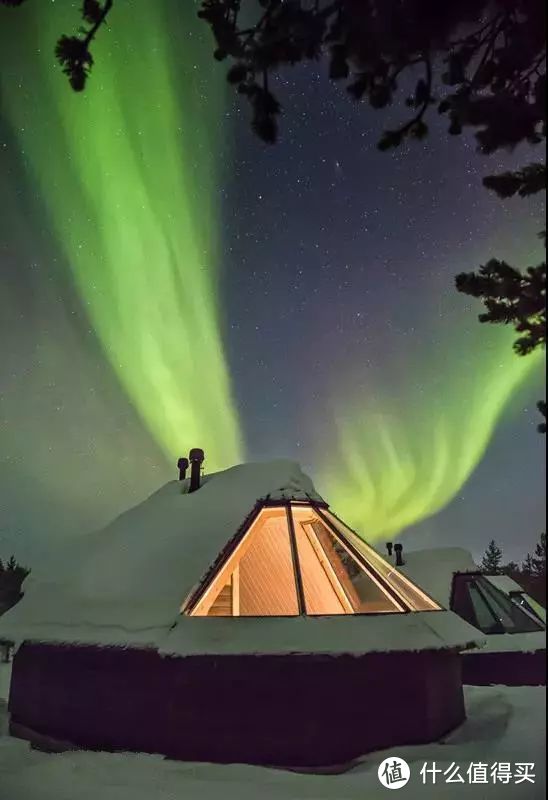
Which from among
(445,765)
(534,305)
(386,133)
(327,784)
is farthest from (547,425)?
(327,784)

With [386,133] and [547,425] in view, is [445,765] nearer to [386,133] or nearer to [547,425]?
[547,425]

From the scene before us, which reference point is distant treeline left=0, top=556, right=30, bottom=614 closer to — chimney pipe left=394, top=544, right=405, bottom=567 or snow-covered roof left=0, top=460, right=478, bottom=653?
chimney pipe left=394, top=544, right=405, bottom=567

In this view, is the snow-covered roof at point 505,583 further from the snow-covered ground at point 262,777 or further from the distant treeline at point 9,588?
the distant treeline at point 9,588

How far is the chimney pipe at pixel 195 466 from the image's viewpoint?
9195mm

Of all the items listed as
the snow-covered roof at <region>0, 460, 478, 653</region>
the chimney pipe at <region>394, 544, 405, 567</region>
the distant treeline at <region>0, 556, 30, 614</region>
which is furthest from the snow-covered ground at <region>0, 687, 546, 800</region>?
the distant treeline at <region>0, 556, 30, 614</region>

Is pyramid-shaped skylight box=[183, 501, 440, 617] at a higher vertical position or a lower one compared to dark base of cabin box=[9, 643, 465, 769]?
higher

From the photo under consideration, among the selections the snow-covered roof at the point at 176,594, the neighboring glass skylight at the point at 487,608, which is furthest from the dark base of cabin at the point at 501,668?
the snow-covered roof at the point at 176,594

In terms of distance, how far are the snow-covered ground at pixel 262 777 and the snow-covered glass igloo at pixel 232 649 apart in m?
0.21

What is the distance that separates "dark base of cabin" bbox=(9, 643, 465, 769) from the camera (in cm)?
555

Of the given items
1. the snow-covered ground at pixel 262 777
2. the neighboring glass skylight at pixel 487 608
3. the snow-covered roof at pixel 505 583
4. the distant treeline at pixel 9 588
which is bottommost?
the distant treeline at pixel 9 588

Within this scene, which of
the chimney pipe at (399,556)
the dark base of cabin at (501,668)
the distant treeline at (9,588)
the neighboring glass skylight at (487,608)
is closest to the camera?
the dark base of cabin at (501,668)

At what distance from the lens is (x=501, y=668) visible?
33.8 ft

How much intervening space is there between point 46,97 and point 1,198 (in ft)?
5.36

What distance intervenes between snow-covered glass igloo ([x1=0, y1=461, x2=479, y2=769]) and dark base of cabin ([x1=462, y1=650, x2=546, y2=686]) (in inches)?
149
